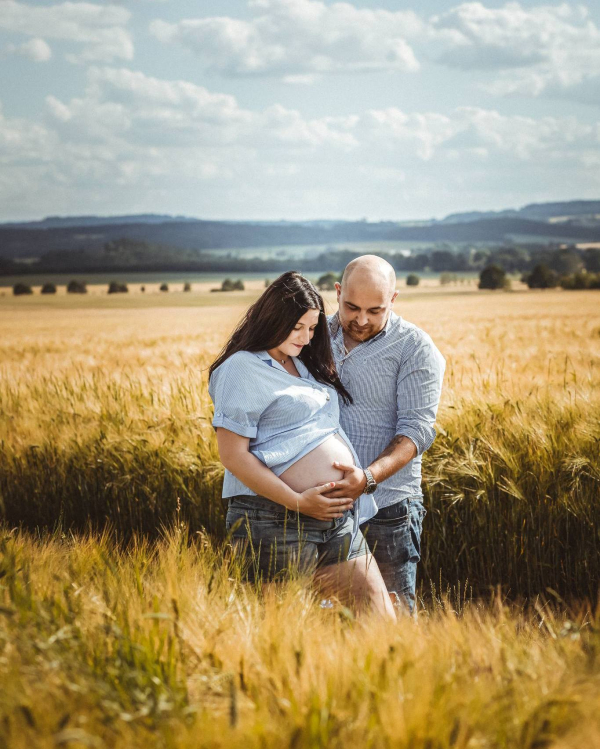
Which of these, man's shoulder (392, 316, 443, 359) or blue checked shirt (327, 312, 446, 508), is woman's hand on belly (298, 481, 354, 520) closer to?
blue checked shirt (327, 312, 446, 508)

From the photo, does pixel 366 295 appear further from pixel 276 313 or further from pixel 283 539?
Result: pixel 283 539

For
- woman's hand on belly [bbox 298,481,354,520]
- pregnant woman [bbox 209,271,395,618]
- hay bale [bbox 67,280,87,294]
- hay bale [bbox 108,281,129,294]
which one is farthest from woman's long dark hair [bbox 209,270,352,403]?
hay bale [bbox 108,281,129,294]

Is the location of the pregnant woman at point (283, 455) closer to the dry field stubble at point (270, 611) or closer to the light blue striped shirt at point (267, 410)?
the light blue striped shirt at point (267, 410)

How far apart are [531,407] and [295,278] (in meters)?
2.02

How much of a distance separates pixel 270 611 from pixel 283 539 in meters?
0.61

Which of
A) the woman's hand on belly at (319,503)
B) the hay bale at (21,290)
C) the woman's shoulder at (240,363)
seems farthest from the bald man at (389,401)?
the hay bale at (21,290)

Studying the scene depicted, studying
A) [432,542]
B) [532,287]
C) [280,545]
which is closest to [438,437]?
[432,542]

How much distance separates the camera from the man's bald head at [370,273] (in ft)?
8.07

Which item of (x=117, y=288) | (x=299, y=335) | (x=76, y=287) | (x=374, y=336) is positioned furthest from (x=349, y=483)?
(x=117, y=288)

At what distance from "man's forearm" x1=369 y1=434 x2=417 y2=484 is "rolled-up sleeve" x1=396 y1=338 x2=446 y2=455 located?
0.08ft

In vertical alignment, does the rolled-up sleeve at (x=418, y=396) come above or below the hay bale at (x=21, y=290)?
below

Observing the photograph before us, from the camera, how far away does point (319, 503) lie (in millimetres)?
2127

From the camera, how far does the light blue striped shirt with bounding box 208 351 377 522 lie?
2143mm

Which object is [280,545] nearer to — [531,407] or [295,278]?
[295,278]
